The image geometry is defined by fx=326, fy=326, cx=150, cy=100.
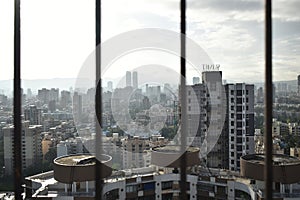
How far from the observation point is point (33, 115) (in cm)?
621

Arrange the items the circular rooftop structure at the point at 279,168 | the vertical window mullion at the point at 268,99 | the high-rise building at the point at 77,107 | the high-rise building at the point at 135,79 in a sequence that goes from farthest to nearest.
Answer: the high-rise building at the point at 135,79, the high-rise building at the point at 77,107, the circular rooftop structure at the point at 279,168, the vertical window mullion at the point at 268,99

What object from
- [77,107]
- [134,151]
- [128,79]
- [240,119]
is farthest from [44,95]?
[240,119]

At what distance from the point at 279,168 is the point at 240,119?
3341 millimetres

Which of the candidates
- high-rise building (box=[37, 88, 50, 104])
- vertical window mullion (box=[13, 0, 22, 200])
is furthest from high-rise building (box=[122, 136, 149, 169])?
vertical window mullion (box=[13, 0, 22, 200])

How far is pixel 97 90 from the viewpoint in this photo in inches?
23.1

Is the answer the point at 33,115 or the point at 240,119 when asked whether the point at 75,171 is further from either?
the point at 240,119

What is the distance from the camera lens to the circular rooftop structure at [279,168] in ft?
16.7

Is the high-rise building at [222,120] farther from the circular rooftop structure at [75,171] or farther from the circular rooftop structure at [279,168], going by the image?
the circular rooftop structure at [75,171]

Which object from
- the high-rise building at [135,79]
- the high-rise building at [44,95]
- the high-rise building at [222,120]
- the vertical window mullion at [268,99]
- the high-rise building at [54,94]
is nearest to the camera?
the vertical window mullion at [268,99]

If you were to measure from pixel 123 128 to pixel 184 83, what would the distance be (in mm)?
6507

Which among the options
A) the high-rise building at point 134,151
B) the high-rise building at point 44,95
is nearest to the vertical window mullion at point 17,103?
the high-rise building at point 44,95

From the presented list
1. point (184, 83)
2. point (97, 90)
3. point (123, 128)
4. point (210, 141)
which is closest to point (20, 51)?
point (97, 90)

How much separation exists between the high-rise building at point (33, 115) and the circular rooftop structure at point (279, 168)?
12.7ft

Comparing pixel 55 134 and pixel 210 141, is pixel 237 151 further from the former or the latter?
pixel 55 134
